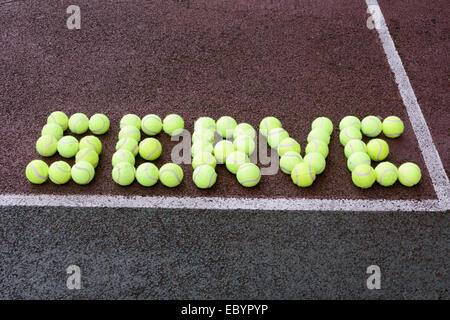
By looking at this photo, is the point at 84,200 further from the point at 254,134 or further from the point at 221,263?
the point at 254,134

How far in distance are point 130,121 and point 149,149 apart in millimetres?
421

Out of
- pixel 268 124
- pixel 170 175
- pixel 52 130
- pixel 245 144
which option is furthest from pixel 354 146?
pixel 52 130

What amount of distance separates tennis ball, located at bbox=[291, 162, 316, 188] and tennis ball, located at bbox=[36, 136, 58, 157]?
83.6 inches

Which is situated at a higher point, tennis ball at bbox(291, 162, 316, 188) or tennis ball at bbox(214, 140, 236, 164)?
tennis ball at bbox(214, 140, 236, 164)

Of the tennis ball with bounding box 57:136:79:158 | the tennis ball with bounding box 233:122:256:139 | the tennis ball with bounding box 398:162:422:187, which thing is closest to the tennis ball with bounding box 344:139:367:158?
the tennis ball with bounding box 398:162:422:187

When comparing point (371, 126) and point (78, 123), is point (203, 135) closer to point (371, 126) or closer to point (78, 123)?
point (78, 123)

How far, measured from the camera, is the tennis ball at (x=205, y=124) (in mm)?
3715

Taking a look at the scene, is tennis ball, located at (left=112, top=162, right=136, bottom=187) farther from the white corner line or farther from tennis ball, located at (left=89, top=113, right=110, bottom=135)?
the white corner line

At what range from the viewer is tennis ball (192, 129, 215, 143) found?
3.62 m

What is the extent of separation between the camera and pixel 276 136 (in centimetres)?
363

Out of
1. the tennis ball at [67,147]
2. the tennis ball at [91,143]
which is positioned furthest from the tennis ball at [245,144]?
the tennis ball at [67,147]

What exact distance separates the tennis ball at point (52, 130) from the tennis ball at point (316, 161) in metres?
2.24

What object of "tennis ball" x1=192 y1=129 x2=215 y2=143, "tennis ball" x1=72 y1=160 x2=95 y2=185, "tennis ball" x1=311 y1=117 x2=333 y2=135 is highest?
"tennis ball" x1=311 y1=117 x2=333 y2=135
